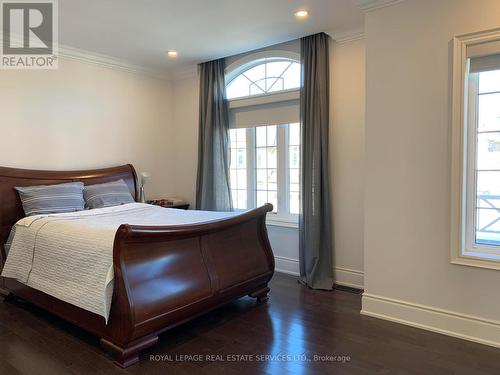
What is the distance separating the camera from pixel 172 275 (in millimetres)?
2572

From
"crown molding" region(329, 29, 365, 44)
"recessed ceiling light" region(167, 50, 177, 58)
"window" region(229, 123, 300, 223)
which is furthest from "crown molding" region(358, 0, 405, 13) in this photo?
"recessed ceiling light" region(167, 50, 177, 58)

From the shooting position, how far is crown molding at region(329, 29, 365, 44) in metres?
3.63

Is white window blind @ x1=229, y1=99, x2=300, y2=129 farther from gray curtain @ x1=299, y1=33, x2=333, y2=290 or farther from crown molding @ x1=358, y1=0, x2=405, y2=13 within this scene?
crown molding @ x1=358, y1=0, x2=405, y2=13

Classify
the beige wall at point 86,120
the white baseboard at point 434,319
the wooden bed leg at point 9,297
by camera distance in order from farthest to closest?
the beige wall at point 86,120
the wooden bed leg at point 9,297
the white baseboard at point 434,319

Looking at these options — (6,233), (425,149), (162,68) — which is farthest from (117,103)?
(425,149)

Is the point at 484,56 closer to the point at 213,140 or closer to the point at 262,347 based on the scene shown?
the point at 262,347

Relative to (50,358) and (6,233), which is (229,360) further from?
(6,233)

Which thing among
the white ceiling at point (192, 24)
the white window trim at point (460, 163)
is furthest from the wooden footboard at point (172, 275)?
the white ceiling at point (192, 24)

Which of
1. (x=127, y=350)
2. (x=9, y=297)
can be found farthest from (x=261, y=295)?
(x=9, y=297)

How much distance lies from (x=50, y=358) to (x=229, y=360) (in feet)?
4.00

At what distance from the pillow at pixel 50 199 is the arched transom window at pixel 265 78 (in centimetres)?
229

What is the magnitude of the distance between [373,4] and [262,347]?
2803 millimetres

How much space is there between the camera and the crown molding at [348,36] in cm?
363

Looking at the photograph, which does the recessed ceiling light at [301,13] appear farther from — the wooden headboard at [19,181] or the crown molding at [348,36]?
the wooden headboard at [19,181]
